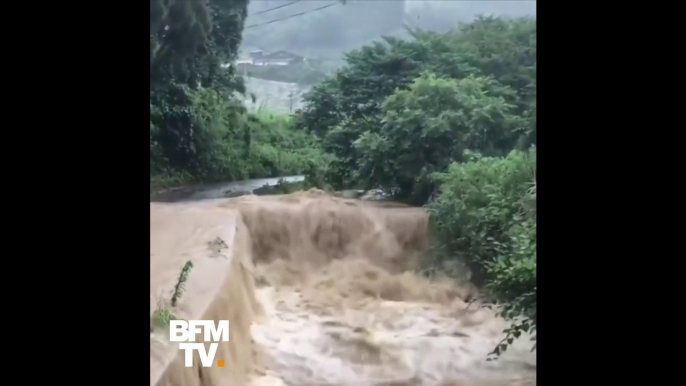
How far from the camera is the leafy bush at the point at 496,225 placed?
7.23 ft

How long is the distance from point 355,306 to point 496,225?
23.8 inches

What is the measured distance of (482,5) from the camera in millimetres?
2252

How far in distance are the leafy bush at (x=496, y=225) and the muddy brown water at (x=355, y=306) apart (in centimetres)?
7

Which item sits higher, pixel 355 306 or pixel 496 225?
pixel 496 225

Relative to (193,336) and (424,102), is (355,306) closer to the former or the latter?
(193,336)

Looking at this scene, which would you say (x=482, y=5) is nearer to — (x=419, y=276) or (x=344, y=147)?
(x=344, y=147)

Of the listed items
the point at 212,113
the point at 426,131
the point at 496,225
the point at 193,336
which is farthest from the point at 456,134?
the point at 193,336

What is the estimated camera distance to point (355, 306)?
2.25 meters

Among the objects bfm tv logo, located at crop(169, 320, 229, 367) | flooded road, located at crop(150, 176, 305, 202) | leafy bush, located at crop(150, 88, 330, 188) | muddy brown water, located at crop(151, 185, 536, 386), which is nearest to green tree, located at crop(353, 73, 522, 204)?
muddy brown water, located at crop(151, 185, 536, 386)

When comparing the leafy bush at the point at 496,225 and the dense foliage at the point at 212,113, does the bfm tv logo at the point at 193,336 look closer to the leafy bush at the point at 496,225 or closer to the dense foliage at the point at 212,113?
the dense foliage at the point at 212,113
